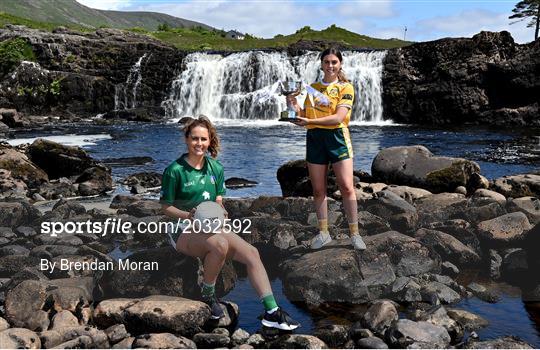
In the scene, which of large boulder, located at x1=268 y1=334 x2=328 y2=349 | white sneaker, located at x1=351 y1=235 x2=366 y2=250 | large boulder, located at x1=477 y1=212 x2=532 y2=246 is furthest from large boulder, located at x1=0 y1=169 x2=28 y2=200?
large boulder, located at x1=477 y1=212 x2=532 y2=246

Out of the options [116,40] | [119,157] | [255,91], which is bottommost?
[119,157]

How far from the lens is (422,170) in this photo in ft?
50.3

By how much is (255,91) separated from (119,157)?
85.7 feet

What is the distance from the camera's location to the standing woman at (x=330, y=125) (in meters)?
6.92

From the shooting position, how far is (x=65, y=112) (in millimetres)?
53906

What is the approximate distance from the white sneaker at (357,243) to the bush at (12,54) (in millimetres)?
55819

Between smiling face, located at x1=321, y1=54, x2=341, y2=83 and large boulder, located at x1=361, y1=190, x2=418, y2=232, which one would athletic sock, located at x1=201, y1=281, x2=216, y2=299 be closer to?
smiling face, located at x1=321, y1=54, x2=341, y2=83

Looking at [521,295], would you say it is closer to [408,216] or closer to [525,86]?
[408,216]

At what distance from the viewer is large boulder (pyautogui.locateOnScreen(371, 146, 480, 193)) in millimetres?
15078

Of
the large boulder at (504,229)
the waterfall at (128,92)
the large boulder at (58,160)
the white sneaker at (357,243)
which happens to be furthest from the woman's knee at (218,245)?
the waterfall at (128,92)

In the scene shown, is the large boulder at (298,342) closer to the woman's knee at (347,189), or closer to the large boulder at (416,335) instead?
the large boulder at (416,335)

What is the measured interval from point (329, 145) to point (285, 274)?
7.06ft

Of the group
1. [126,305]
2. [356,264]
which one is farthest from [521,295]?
[126,305]

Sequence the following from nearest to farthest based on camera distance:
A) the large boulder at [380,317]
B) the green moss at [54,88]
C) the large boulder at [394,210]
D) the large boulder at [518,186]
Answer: the large boulder at [380,317] < the large boulder at [394,210] < the large boulder at [518,186] < the green moss at [54,88]
